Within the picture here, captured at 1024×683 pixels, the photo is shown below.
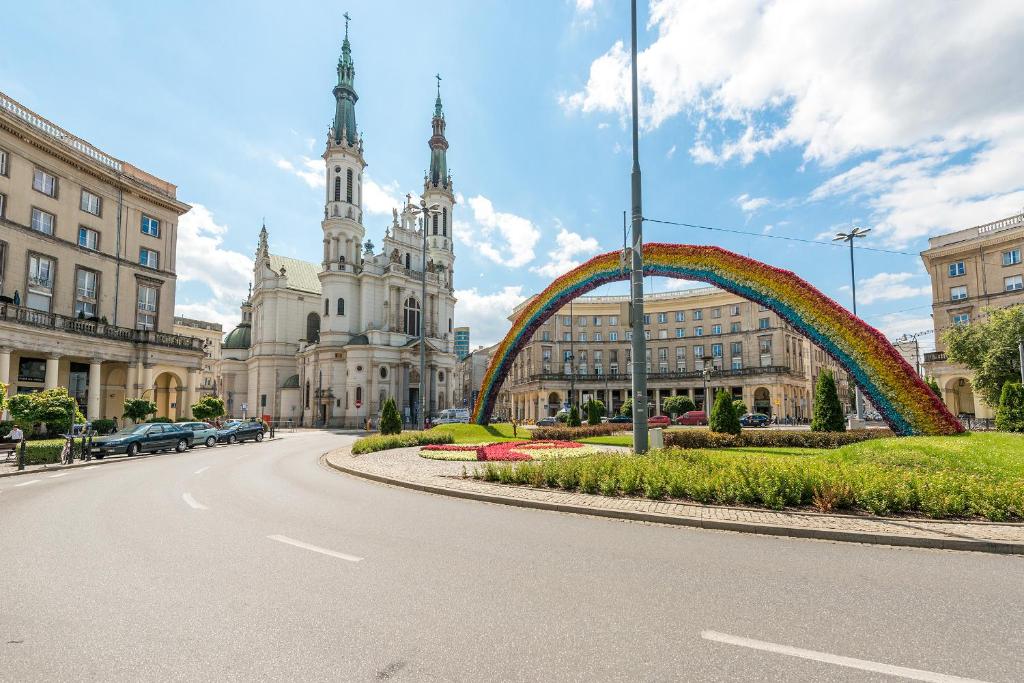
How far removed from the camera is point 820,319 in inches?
755

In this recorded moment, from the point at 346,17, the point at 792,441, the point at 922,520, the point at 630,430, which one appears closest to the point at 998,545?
the point at 922,520

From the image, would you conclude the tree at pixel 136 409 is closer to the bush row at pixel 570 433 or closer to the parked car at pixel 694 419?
the bush row at pixel 570 433

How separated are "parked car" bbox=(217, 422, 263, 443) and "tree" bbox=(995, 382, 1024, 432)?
142 feet

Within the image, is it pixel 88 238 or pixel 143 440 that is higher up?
pixel 88 238

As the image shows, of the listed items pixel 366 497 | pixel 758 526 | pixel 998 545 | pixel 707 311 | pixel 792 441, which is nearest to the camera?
pixel 998 545

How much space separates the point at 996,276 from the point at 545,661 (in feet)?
202

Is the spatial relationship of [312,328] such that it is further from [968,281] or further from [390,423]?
[968,281]

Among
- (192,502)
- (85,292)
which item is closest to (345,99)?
(85,292)

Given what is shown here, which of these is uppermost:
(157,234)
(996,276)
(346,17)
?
(346,17)

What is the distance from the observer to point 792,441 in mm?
22172

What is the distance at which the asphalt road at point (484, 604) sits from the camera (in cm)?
394

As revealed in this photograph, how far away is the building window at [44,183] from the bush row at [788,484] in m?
40.0

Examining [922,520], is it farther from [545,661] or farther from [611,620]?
[545,661]

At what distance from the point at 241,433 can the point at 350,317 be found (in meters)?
31.9
